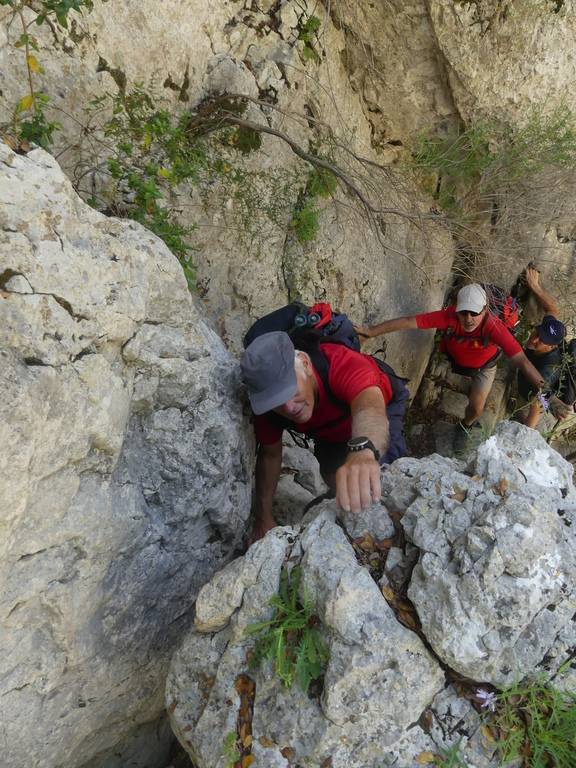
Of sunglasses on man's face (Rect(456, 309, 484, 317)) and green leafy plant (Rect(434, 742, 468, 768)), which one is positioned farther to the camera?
sunglasses on man's face (Rect(456, 309, 484, 317))

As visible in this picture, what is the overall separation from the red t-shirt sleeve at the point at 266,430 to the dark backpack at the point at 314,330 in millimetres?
532

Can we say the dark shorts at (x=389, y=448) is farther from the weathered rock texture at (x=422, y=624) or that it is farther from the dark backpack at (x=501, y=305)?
the dark backpack at (x=501, y=305)

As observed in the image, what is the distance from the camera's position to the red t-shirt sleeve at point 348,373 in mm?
3508

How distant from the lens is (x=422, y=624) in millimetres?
2412

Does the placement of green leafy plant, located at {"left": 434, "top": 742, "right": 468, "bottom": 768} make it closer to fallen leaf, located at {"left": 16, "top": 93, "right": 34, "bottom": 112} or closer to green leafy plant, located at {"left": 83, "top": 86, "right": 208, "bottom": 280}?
green leafy plant, located at {"left": 83, "top": 86, "right": 208, "bottom": 280}

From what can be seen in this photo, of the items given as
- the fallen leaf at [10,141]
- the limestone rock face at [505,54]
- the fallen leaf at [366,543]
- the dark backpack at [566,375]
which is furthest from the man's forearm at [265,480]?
the limestone rock face at [505,54]

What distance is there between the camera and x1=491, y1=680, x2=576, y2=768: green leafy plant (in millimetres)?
2225

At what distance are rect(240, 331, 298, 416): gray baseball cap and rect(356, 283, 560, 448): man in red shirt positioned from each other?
114 inches

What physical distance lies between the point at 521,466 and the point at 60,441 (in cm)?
239

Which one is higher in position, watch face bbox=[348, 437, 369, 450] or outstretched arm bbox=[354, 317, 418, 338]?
outstretched arm bbox=[354, 317, 418, 338]

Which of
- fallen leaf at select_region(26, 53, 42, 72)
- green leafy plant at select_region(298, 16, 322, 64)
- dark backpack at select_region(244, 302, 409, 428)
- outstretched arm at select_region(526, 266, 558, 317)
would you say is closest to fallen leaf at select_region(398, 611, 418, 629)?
dark backpack at select_region(244, 302, 409, 428)

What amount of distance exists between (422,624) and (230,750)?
1.18m

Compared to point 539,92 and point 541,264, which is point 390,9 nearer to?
point 539,92

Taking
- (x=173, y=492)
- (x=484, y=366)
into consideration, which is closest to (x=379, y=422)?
(x=173, y=492)
